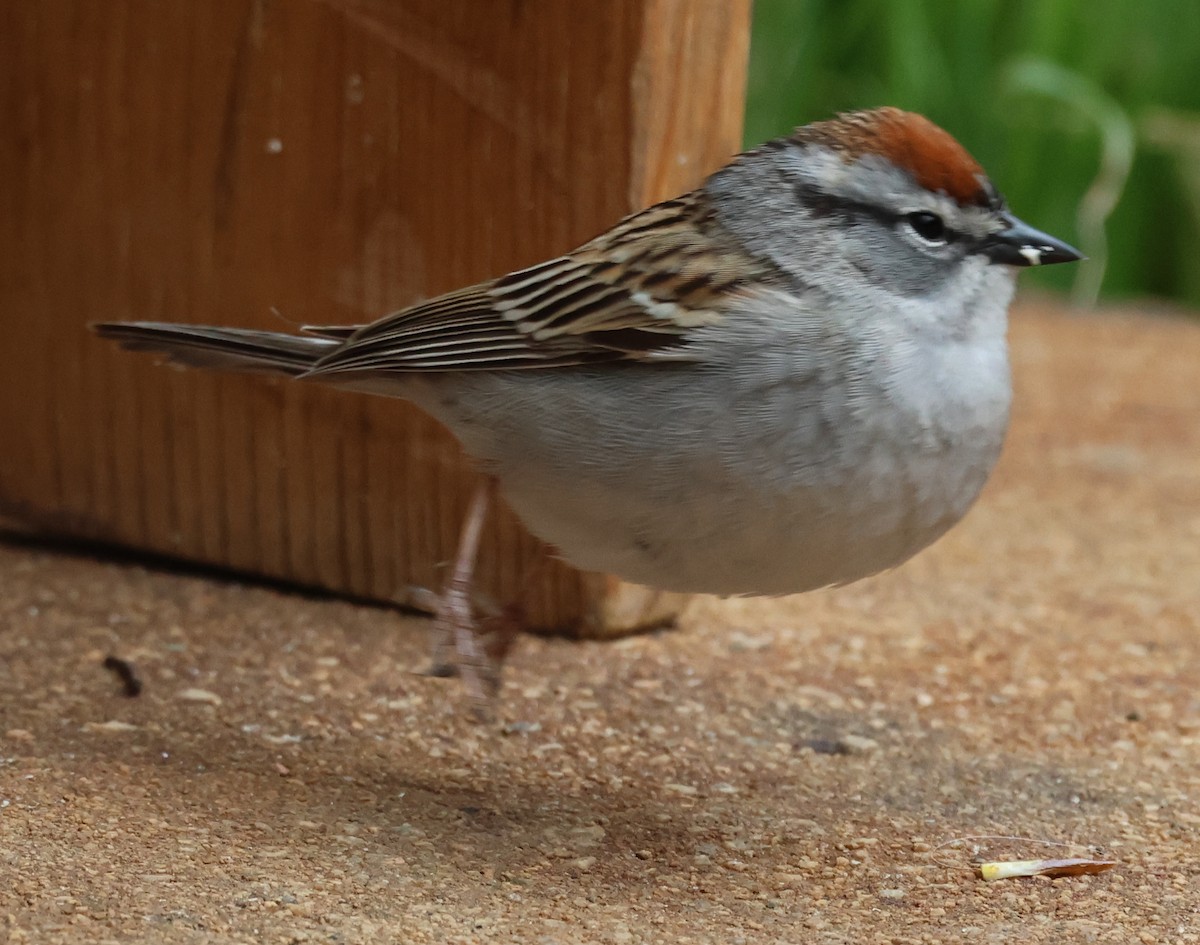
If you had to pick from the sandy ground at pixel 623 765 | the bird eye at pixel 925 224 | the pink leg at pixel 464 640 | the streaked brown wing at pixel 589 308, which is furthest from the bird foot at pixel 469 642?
the bird eye at pixel 925 224

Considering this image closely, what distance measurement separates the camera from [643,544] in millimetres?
2949

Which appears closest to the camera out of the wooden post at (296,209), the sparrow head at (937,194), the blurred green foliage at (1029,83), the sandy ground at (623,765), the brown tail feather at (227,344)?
the sandy ground at (623,765)

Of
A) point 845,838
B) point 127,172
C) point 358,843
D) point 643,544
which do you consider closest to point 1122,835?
point 845,838

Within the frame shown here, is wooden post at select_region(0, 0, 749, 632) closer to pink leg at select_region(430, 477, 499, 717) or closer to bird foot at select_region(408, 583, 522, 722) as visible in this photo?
bird foot at select_region(408, 583, 522, 722)

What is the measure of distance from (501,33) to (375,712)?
162cm

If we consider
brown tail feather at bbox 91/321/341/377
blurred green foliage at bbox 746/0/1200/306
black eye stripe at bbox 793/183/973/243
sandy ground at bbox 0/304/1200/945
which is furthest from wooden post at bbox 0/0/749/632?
blurred green foliage at bbox 746/0/1200/306

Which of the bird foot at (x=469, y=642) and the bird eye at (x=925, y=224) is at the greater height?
the bird eye at (x=925, y=224)

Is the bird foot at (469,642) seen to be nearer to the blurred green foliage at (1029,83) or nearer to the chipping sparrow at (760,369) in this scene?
the chipping sparrow at (760,369)

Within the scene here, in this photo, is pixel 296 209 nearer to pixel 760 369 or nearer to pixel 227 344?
pixel 227 344

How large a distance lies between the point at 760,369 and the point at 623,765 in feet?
3.37

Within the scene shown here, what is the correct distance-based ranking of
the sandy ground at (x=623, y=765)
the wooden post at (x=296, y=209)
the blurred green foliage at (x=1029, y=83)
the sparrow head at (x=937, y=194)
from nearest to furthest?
the sandy ground at (x=623, y=765) < the sparrow head at (x=937, y=194) < the wooden post at (x=296, y=209) < the blurred green foliage at (x=1029, y=83)

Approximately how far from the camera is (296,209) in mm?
4074

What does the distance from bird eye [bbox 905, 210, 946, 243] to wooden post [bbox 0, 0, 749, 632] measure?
0.87 meters

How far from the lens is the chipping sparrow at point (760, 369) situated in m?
2.82
